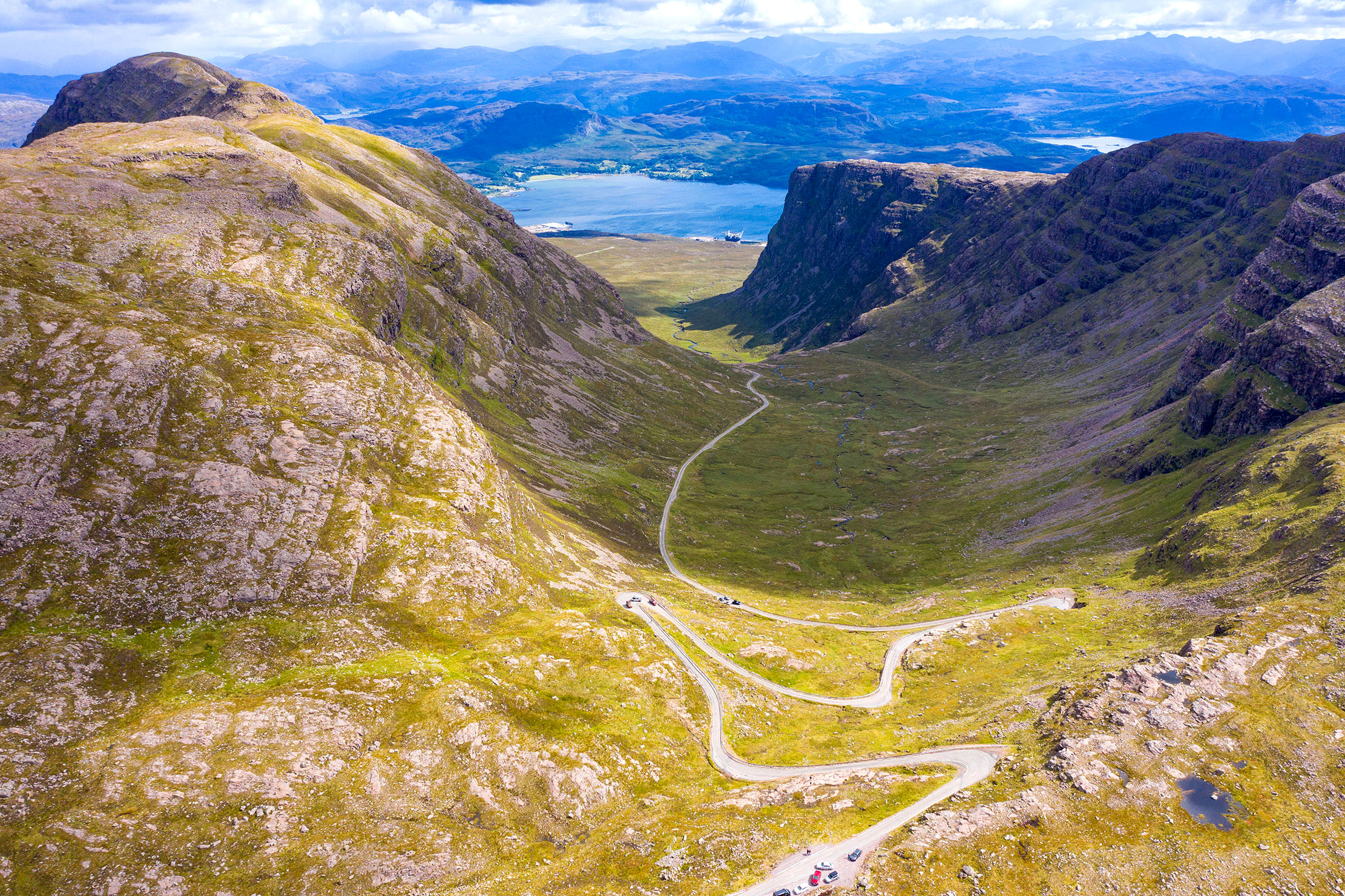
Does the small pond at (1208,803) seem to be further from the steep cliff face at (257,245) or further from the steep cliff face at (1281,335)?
the steep cliff face at (1281,335)

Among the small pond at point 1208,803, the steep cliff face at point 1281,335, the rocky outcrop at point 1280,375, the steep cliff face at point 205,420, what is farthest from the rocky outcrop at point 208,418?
the steep cliff face at point 1281,335

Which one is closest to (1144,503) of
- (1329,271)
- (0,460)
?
(1329,271)

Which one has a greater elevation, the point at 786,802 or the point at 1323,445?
the point at 1323,445

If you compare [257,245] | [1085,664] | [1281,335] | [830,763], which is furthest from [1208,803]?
[257,245]

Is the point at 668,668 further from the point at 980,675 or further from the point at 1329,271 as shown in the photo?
the point at 1329,271

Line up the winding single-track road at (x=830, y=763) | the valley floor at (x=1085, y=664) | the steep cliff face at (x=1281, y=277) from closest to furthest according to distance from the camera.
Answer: the valley floor at (x=1085, y=664) < the winding single-track road at (x=830, y=763) < the steep cliff face at (x=1281, y=277)
